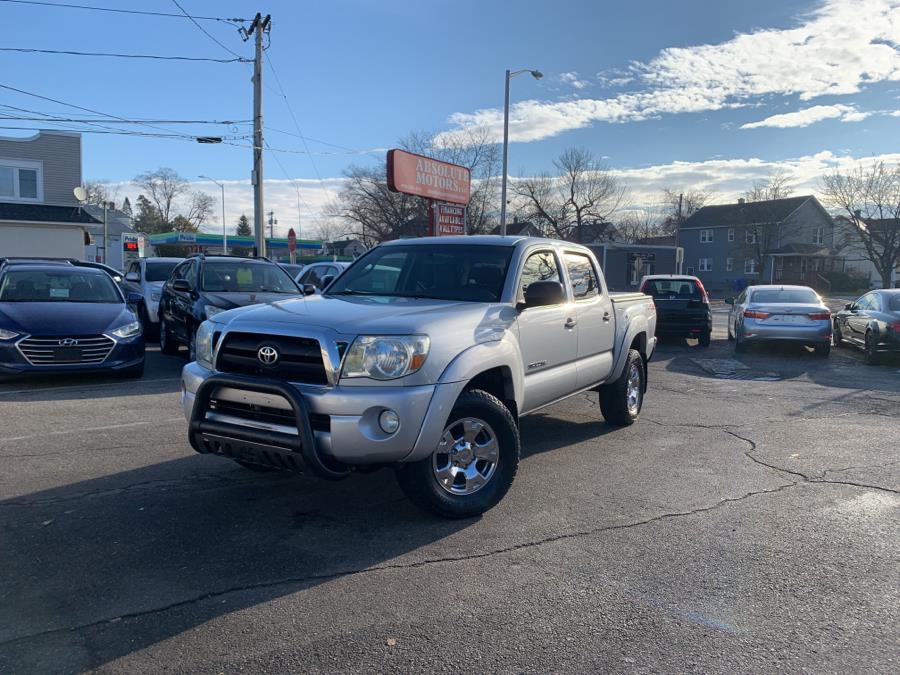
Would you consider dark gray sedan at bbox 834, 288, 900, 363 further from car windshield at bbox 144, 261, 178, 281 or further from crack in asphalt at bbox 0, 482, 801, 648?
car windshield at bbox 144, 261, 178, 281

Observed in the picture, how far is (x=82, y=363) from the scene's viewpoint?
29.4ft

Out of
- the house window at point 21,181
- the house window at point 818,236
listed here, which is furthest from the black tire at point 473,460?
the house window at point 818,236

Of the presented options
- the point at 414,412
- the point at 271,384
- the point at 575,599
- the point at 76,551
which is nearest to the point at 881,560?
the point at 575,599

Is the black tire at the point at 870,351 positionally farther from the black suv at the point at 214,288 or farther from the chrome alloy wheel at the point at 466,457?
the chrome alloy wheel at the point at 466,457

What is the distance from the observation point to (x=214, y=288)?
11.0 metres

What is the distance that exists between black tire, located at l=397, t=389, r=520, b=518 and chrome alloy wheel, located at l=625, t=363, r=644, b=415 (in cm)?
290

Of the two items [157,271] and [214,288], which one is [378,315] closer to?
[214,288]

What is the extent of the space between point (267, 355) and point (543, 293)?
6.76 feet

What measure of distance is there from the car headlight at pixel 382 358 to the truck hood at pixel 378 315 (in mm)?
56

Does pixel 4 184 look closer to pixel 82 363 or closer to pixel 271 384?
pixel 82 363

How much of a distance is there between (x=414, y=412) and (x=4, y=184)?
31743mm

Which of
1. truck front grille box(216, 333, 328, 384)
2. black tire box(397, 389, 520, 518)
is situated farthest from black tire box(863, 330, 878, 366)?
→ truck front grille box(216, 333, 328, 384)

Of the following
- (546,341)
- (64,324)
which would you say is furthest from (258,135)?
(546,341)

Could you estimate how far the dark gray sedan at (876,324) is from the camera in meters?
12.9
